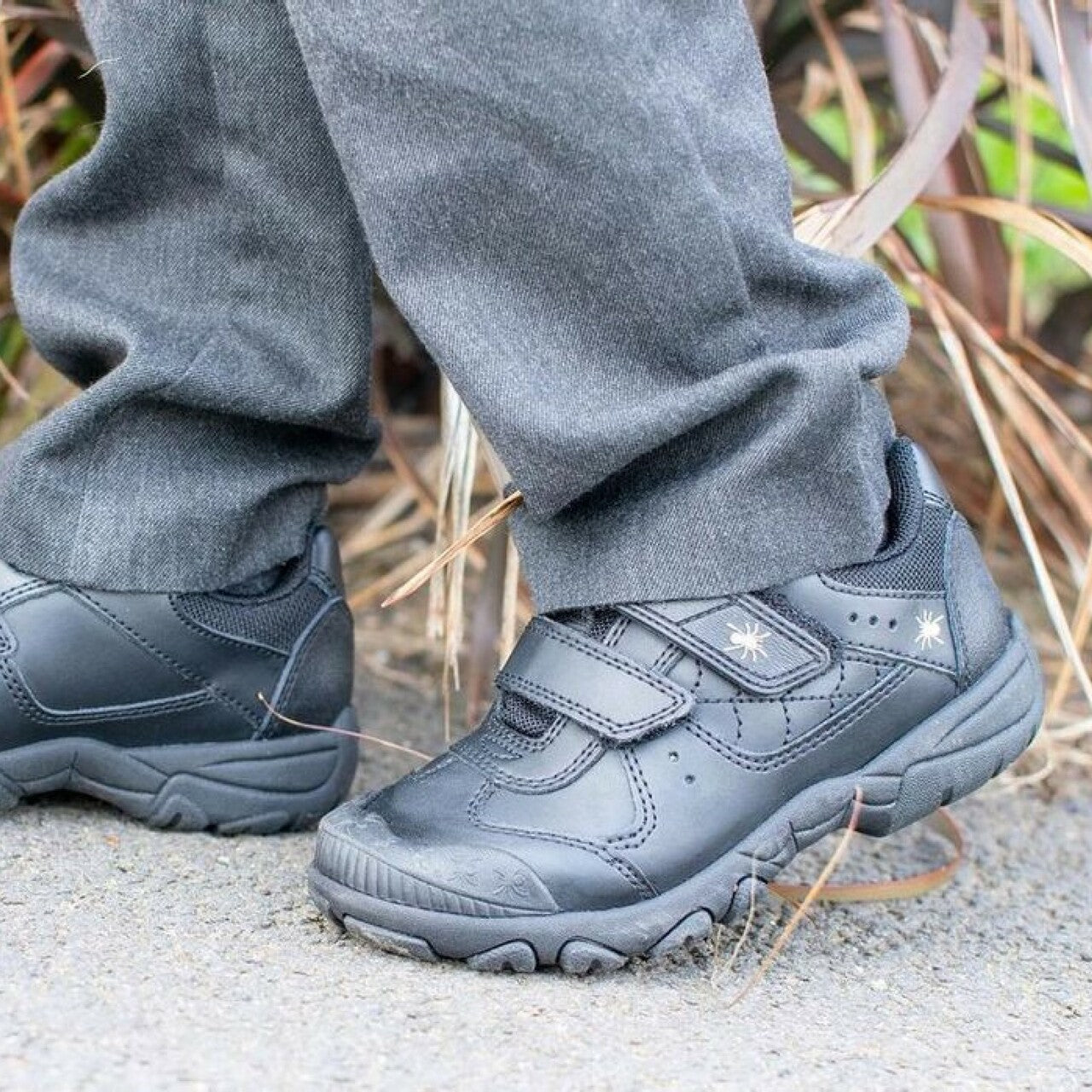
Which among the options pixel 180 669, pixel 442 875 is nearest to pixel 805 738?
pixel 442 875

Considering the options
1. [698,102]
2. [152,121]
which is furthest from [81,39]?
[698,102]

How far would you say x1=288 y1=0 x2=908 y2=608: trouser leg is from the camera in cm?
85

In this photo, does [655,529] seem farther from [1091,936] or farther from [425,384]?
[425,384]

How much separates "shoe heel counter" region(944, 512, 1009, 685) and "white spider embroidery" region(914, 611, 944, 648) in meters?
0.01

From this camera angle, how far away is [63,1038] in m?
0.78

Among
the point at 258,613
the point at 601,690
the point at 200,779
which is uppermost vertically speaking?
the point at 601,690

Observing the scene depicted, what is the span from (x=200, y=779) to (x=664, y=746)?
38cm

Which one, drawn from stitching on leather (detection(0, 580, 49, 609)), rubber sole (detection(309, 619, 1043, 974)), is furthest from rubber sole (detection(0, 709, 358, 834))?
rubber sole (detection(309, 619, 1043, 974))

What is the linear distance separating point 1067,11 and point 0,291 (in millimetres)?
1196

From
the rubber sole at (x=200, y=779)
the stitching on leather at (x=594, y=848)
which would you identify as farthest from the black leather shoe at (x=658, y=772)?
the rubber sole at (x=200, y=779)

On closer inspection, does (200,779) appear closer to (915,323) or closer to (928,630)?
(928,630)

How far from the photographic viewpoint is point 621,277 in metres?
0.89

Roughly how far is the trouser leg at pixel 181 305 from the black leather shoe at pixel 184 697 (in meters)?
0.03

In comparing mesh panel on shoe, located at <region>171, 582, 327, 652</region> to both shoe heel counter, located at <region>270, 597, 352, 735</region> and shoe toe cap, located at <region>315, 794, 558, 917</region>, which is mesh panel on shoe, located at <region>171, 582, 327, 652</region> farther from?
shoe toe cap, located at <region>315, 794, 558, 917</region>
